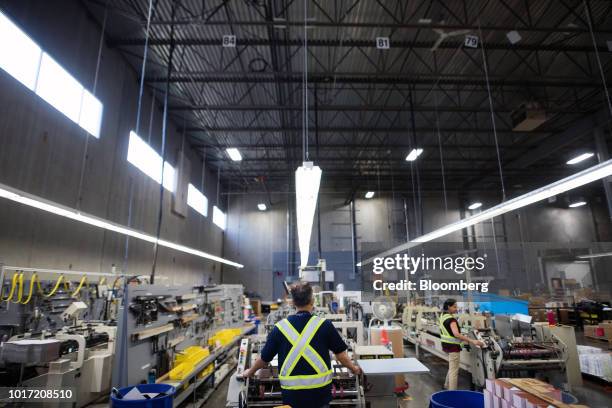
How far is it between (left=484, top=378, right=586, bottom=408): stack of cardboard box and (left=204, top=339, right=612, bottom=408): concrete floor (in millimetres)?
3046

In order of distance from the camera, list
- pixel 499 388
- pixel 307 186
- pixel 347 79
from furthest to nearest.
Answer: pixel 347 79 → pixel 307 186 → pixel 499 388

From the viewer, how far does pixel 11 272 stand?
14.6 feet

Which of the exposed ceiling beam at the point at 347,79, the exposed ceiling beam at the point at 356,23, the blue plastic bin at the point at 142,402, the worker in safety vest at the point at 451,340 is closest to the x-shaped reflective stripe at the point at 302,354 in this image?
the blue plastic bin at the point at 142,402

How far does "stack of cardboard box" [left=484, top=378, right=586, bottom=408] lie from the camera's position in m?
1.82

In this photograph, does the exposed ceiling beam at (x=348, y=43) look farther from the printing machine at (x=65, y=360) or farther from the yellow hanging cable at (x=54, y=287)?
the printing machine at (x=65, y=360)

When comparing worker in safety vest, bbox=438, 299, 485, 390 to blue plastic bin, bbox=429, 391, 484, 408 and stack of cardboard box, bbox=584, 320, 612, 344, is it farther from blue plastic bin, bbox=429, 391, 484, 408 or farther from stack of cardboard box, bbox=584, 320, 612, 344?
stack of cardboard box, bbox=584, 320, 612, 344

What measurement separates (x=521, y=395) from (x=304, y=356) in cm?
130

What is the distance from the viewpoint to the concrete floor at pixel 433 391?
4.82 meters

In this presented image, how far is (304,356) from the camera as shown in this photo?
203cm

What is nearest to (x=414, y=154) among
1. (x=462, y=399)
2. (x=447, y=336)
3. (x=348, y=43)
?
(x=348, y=43)

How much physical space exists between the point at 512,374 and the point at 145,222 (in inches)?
335

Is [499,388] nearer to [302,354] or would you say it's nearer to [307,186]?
[302,354]

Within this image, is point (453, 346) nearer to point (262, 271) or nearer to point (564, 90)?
point (564, 90)

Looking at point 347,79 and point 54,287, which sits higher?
point 347,79
